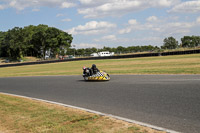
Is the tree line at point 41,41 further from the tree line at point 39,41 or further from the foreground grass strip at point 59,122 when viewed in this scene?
the foreground grass strip at point 59,122

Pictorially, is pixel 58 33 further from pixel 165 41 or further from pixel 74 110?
pixel 74 110

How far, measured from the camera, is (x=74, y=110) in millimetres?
7352

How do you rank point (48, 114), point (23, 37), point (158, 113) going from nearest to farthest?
1. point (158, 113)
2. point (48, 114)
3. point (23, 37)

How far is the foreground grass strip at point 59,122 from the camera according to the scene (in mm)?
5234

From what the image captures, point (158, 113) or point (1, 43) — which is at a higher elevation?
point (1, 43)

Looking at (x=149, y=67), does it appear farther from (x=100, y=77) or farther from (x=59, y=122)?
(x=59, y=122)

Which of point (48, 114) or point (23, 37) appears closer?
point (48, 114)

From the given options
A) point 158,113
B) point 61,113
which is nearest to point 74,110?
point 61,113

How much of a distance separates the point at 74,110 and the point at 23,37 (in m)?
89.9

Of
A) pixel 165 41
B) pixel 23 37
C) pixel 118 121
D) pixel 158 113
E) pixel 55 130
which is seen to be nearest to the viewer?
pixel 55 130

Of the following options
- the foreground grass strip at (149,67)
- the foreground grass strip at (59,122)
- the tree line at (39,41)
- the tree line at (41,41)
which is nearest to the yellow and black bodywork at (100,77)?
the foreground grass strip at (149,67)

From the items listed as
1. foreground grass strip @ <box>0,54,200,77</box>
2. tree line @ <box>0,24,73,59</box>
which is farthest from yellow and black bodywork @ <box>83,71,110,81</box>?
tree line @ <box>0,24,73,59</box>

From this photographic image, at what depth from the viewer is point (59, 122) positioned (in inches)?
237

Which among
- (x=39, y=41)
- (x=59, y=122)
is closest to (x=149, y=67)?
(x=59, y=122)
